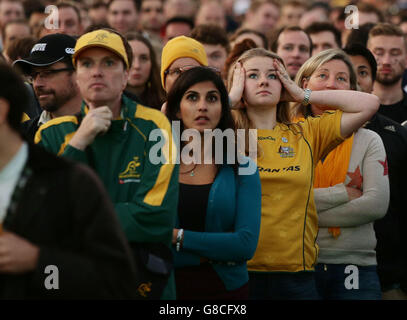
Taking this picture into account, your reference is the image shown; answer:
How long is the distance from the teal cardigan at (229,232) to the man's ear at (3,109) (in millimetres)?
1770

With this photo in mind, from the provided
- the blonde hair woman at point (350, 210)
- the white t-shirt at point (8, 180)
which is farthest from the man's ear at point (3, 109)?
the blonde hair woman at point (350, 210)

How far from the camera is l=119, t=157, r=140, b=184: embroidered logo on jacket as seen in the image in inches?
162

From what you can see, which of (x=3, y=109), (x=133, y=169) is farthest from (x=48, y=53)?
(x=3, y=109)

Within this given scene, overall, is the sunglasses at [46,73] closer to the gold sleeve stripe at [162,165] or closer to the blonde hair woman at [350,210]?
the gold sleeve stripe at [162,165]

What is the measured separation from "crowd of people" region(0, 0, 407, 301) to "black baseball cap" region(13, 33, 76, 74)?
14 millimetres

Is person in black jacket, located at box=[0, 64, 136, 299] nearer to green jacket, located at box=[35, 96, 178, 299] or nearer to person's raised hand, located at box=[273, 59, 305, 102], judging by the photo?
green jacket, located at box=[35, 96, 178, 299]

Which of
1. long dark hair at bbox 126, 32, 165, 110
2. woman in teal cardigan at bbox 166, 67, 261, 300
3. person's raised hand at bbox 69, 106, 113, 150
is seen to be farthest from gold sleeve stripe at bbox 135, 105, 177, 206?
long dark hair at bbox 126, 32, 165, 110

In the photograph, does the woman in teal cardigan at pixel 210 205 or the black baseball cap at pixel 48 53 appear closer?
the woman in teal cardigan at pixel 210 205

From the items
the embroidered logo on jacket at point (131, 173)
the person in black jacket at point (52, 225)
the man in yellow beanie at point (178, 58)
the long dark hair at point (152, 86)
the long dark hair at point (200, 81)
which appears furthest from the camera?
the long dark hair at point (152, 86)

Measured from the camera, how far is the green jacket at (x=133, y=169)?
4.01 metres

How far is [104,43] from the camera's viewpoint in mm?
4254
